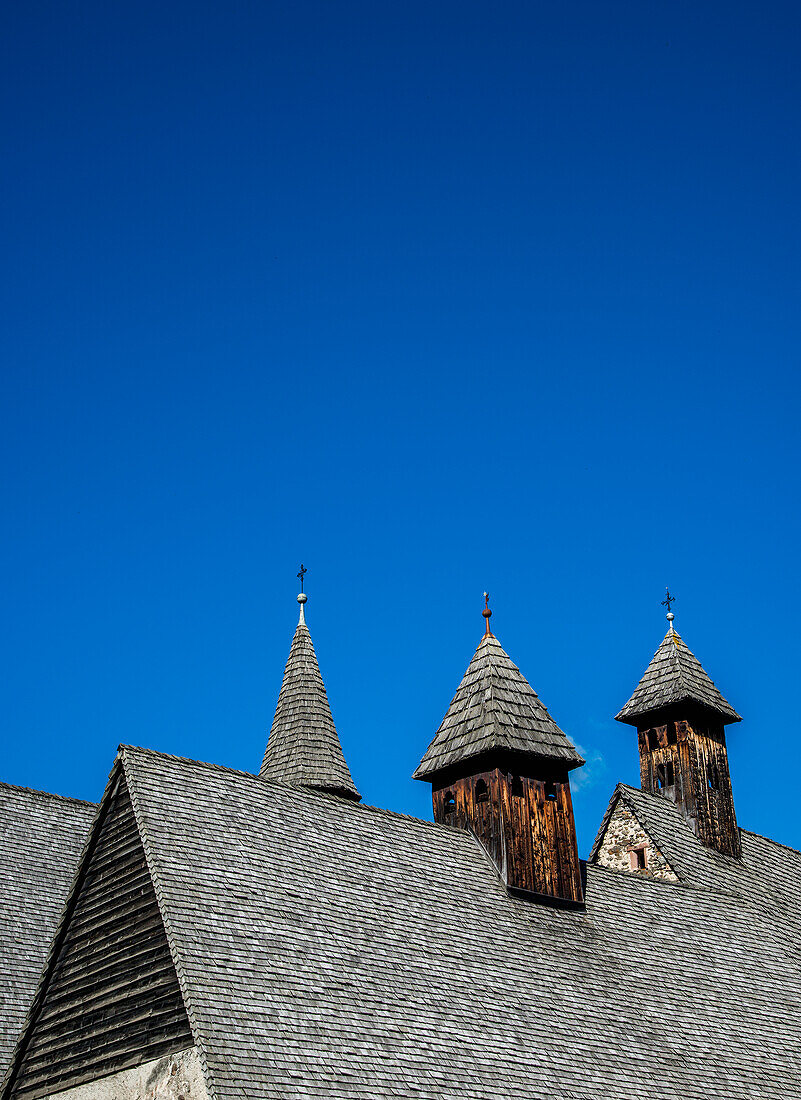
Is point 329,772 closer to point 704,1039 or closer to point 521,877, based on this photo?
point 521,877

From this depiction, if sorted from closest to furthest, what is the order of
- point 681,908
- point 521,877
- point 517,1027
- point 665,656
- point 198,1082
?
point 198,1082
point 517,1027
point 521,877
point 681,908
point 665,656

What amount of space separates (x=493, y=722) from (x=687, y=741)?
901 cm

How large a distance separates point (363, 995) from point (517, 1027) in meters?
2.66

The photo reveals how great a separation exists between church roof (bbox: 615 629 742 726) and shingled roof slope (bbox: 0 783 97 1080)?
1393 centimetres

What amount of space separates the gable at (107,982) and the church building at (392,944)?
38mm

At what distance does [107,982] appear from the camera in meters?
16.8

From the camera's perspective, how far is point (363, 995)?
1689cm

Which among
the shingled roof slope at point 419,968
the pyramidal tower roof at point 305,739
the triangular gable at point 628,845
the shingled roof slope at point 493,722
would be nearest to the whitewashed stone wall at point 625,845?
the triangular gable at point 628,845

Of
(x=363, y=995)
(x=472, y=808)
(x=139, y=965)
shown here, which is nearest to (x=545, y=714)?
(x=472, y=808)

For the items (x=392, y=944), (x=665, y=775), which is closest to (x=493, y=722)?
(x=392, y=944)

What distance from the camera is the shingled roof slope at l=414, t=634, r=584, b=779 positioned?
2417 cm

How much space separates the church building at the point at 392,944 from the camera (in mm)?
15781

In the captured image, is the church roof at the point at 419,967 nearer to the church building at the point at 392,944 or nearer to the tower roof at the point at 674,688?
the church building at the point at 392,944

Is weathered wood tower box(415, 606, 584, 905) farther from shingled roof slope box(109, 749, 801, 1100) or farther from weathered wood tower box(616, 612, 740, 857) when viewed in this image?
weathered wood tower box(616, 612, 740, 857)
